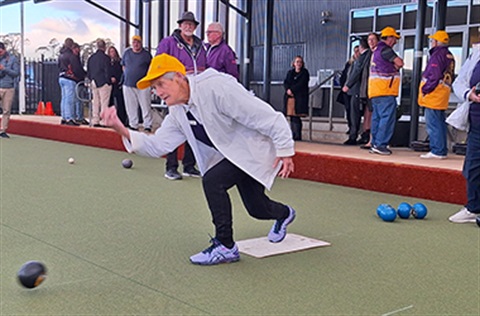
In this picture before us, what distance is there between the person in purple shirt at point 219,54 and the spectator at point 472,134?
8.04 feet

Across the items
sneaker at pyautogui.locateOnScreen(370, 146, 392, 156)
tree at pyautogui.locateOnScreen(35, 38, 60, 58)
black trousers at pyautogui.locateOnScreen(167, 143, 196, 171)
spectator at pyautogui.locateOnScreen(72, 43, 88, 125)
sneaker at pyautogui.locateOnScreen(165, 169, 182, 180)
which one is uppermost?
tree at pyautogui.locateOnScreen(35, 38, 60, 58)

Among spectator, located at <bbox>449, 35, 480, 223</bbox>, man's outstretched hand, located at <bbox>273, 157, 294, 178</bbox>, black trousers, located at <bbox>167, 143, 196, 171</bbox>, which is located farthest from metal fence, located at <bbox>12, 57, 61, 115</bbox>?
man's outstretched hand, located at <bbox>273, 157, 294, 178</bbox>

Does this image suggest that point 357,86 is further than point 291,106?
No

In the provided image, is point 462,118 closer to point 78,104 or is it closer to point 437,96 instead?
point 437,96

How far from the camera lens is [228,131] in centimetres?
312

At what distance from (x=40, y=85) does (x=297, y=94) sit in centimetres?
1148

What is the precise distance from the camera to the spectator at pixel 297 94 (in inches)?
342

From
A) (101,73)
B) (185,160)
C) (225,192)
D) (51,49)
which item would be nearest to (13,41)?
(51,49)

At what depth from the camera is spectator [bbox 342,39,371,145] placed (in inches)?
304

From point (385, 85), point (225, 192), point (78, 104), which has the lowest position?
point (225, 192)

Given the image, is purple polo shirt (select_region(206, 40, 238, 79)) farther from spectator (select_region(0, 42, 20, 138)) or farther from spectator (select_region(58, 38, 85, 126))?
spectator (select_region(58, 38, 85, 126))

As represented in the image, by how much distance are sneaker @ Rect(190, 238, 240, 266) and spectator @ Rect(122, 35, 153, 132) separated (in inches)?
239

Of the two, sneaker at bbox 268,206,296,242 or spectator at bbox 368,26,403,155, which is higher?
spectator at bbox 368,26,403,155

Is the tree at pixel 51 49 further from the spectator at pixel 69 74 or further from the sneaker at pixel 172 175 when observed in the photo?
the sneaker at pixel 172 175
